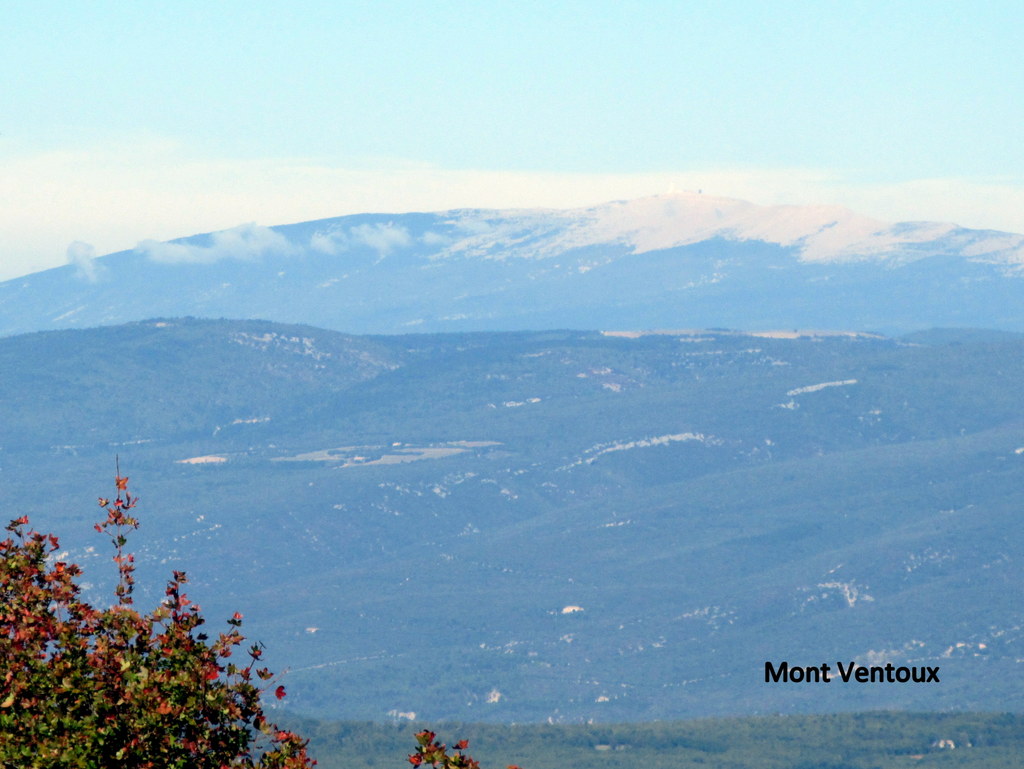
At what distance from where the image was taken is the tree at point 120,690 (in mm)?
18625

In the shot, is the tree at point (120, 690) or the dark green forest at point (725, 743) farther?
the dark green forest at point (725, 743)

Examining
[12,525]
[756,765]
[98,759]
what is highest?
[12,525]

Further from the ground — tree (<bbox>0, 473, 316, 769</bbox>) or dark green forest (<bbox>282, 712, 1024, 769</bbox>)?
tree (<bbox>0, 473, 316, 769</bbox>)

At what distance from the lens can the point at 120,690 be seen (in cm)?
1933

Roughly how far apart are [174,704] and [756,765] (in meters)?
95.5

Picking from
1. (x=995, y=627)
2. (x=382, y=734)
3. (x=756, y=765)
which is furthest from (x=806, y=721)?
(x=995, y=627)

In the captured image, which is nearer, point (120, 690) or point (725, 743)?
point (120, 690)

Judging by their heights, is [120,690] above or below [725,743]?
above

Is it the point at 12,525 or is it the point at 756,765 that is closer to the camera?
the point at 12,525

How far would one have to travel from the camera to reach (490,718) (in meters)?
175

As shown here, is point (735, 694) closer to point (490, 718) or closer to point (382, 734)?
point (490, 718)

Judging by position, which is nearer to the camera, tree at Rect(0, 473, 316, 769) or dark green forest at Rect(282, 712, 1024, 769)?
tree at Rect(0, 473, 316, 769)

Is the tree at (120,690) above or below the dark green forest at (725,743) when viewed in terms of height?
above

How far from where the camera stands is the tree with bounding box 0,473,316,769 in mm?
18625
